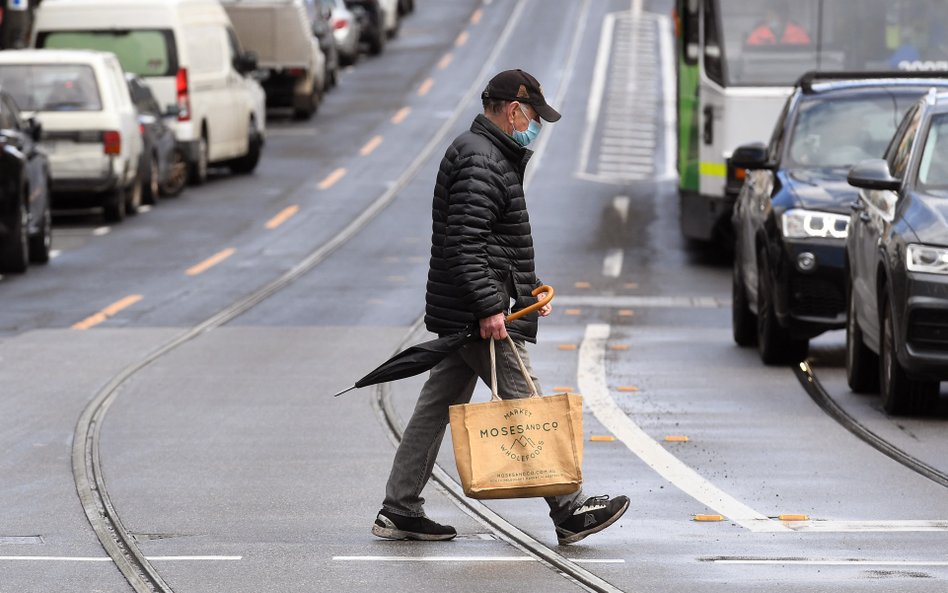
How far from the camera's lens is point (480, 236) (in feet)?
27.2

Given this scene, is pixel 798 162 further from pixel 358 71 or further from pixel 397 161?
pixel 358 71

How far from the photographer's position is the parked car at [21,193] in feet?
65.8

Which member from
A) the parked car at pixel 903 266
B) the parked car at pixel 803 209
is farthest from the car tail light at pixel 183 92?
the parked car at pixel 903 266

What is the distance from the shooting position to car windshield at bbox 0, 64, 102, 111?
25094 millimetres

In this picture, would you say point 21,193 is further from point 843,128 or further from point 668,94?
point 668,94

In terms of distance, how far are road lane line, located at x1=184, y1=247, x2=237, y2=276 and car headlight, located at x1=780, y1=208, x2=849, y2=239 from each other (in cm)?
797

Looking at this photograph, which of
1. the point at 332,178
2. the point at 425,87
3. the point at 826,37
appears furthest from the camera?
the point at 425,87

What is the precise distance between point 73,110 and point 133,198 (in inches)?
88.2

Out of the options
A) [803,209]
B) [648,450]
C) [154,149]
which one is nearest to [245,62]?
[154,149]

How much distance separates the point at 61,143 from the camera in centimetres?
2511

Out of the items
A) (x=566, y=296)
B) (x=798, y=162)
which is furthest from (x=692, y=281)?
(x=798, y=162)

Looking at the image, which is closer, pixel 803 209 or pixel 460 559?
pixel 460 559

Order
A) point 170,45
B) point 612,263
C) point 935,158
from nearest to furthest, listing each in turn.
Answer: point 935,158, point 612,263, point 170,45

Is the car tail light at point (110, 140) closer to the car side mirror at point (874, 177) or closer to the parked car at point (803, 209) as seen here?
the parked car at point (803, 209)
